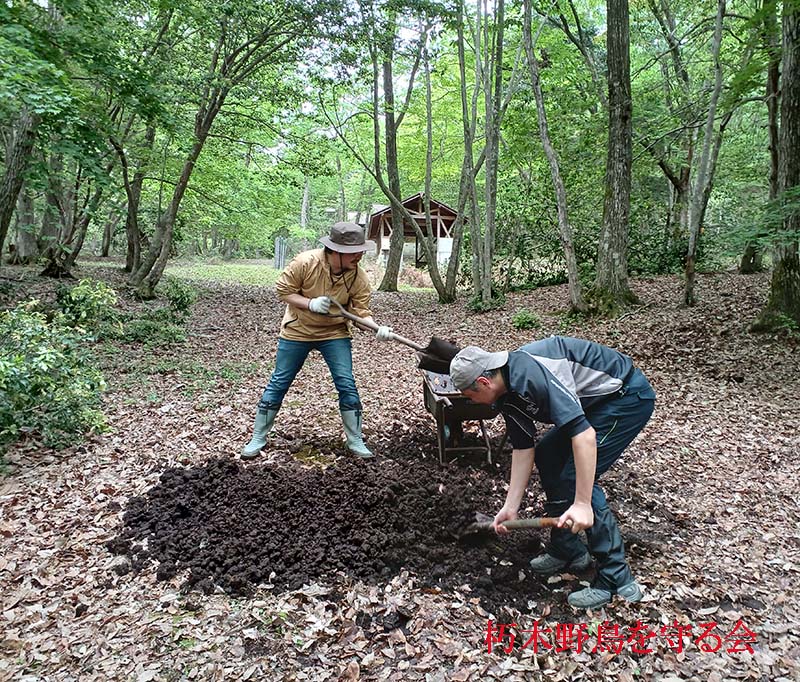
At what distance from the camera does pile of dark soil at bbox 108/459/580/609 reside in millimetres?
2881

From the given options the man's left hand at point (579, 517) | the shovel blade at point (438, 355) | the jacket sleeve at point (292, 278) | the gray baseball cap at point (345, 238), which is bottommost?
the man's left hand at point (579, 517)

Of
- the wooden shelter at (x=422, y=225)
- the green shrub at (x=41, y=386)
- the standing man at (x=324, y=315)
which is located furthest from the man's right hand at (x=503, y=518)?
the wooden shelter at (x=422, y=225)

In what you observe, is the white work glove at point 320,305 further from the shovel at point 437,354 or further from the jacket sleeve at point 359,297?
the shovel at point 437,354

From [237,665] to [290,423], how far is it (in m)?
2.79

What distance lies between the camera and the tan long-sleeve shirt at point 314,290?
3898 mm

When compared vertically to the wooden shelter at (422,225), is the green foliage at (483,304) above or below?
Result: below

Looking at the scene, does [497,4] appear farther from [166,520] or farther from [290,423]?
[166,520]

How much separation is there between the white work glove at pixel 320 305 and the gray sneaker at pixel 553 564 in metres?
2.12

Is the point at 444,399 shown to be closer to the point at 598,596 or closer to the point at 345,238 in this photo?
the point at 345,238

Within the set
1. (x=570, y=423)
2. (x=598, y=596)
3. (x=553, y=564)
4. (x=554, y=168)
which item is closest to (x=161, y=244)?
(x=554, y=168)

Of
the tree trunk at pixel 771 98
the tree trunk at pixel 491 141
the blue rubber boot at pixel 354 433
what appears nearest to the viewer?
the blue rubber boot at pixel 354 433

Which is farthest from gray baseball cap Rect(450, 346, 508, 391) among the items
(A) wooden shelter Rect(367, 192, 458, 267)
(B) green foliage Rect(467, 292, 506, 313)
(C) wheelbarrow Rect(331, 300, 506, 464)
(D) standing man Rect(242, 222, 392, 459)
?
(A) wooden shelter Rect(367, 192, 458, 267)

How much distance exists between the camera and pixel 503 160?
1293 centimetres

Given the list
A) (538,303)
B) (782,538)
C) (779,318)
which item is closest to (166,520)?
(782,538)
